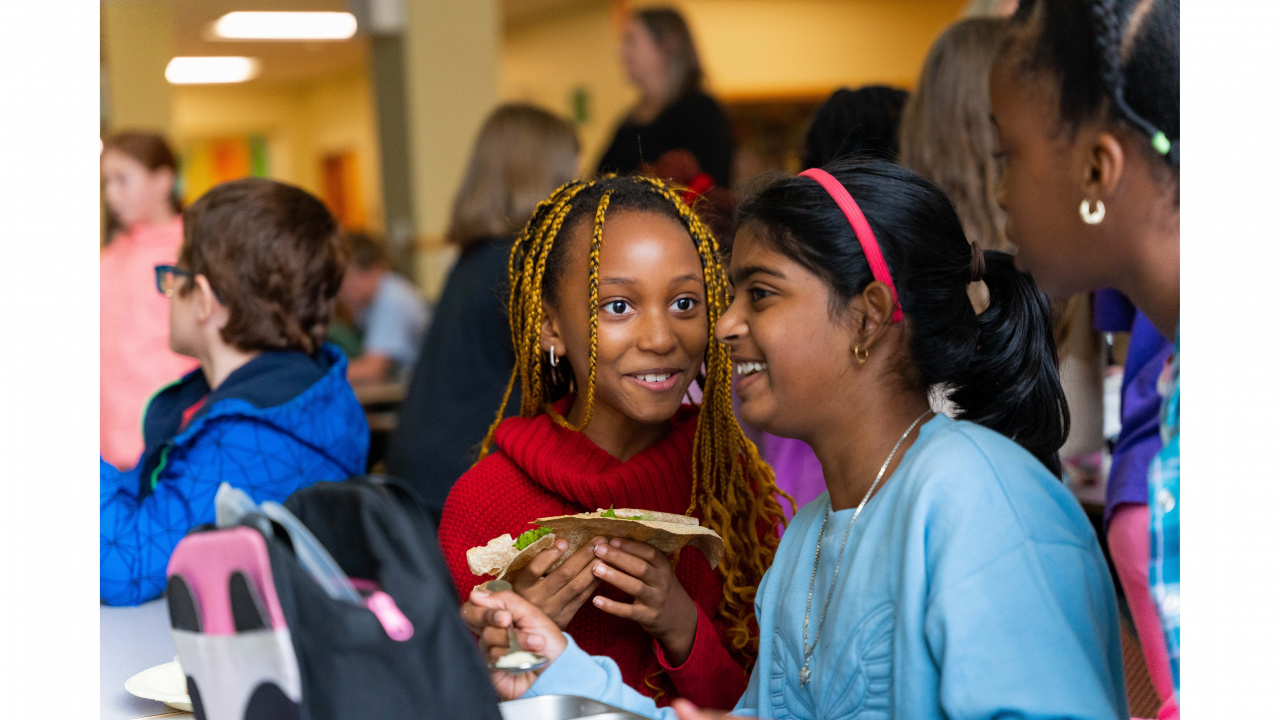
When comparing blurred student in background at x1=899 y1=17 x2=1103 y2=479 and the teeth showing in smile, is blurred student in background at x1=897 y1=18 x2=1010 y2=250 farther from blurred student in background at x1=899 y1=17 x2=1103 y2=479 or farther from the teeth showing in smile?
the teeth showing in smile

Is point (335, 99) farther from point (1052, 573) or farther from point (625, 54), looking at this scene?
point (1052, 573)

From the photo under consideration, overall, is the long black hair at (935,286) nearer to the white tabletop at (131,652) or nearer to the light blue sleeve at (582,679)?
the light blue sleeve at (582,679)

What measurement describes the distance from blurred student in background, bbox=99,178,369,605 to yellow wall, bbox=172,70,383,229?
12038 millimetres

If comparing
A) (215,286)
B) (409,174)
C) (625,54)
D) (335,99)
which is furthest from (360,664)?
(335,99)

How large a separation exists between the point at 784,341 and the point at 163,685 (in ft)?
3.11

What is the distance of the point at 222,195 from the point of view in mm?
2311

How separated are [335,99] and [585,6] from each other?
19.4 ft

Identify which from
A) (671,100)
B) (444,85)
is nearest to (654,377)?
(671,100)

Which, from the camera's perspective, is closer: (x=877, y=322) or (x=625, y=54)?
(x=877, y=322)

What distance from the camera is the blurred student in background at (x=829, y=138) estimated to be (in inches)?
84.7

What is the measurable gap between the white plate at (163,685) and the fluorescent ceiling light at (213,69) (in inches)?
444

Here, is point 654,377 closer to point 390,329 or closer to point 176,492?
point 176,492

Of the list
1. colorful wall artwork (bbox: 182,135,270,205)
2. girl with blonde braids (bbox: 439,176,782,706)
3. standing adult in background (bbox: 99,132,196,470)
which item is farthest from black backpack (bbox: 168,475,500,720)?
colorful wall artwork (bbox: 182,135,270,205)

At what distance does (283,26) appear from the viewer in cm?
970
